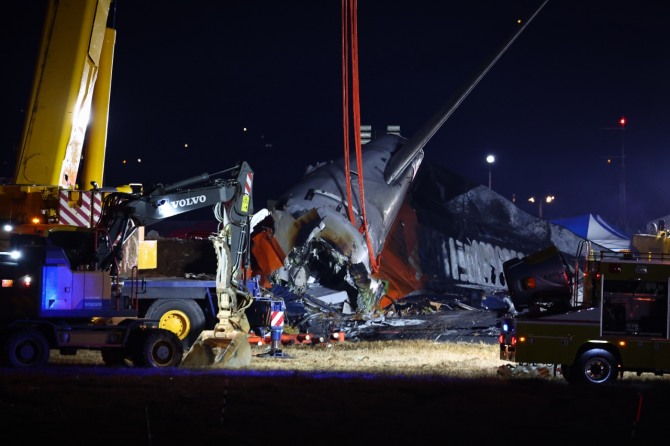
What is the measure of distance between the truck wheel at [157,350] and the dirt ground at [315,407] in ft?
2.79

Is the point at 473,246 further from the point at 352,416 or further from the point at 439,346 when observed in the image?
the point at 352,416

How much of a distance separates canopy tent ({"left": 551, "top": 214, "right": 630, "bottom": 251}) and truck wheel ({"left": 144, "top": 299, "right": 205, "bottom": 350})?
27873 millimetres

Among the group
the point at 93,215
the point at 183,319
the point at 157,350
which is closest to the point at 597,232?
the point at 183,319

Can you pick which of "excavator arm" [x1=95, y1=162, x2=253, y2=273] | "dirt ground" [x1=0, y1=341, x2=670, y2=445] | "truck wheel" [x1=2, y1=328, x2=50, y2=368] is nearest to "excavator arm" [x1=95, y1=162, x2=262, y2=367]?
"excavator arm" [x1=95, y1=162, x2=253, y2=273]

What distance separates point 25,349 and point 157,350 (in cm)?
240

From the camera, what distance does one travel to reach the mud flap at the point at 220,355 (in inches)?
739

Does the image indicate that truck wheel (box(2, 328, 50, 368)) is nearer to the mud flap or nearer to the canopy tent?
the mud flap

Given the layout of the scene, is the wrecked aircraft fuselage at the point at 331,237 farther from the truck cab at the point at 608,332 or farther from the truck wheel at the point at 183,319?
the truck cab at the point at 608,332

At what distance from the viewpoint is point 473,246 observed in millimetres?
39312

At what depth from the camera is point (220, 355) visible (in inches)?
755

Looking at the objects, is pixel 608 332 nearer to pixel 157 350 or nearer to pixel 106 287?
pixel 157 350

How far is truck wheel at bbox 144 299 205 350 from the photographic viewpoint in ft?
71.1

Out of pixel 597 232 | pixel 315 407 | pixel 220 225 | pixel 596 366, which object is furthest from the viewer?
pixel 597 232

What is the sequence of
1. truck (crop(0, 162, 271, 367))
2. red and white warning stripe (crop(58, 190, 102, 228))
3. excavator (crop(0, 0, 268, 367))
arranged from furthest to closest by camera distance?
red and white warning stripe (crop(58, 190, 102, 228)), excavator (crop(0, 0, 268, 367)), truck (crop(0, 162, 271, 367))
